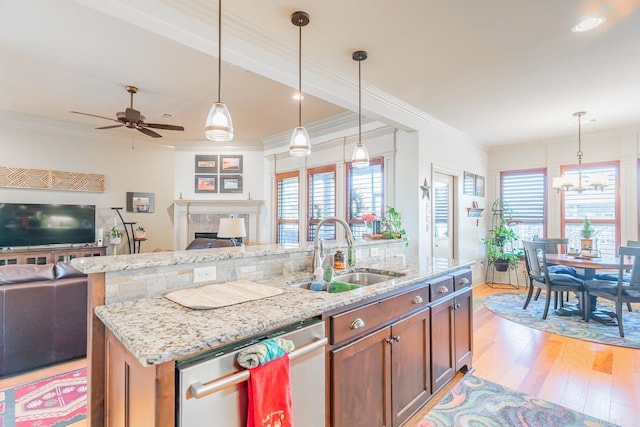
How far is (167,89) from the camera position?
3896mm

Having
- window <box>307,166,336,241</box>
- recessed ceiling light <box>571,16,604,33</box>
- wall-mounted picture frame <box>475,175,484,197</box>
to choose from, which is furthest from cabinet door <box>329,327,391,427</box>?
wall-mounted picture frame <box>475,175,484,197</box>

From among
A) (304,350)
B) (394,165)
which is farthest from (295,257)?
(394,165)

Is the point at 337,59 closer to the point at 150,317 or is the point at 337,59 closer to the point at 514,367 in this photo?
the point at 150,317

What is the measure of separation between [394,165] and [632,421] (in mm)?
3384

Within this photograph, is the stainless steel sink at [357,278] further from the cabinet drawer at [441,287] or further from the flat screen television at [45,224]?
the flat screen television at [45,224]

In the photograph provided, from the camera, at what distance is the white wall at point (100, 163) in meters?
5.22

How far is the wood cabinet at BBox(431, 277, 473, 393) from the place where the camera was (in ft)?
7.32

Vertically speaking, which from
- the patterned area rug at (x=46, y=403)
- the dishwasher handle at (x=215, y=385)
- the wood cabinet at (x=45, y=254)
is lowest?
the patterned area rug at (x=46, y=403)

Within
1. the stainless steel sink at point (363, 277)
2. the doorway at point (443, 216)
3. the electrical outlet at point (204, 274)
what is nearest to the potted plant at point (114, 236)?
the electrical outlet at point (204, 274)

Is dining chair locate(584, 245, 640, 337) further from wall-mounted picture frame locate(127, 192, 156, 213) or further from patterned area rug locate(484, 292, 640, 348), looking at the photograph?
wall-mounted picture frame locate(127, 192, 156, 213)

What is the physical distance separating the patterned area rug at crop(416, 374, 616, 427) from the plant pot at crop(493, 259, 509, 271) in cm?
398

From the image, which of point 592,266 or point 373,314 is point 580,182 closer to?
point 592,266

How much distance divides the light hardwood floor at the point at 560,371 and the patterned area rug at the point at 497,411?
75mm

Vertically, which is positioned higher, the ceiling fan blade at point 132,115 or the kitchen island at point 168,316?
the ceiling fan blade at point 132,115
